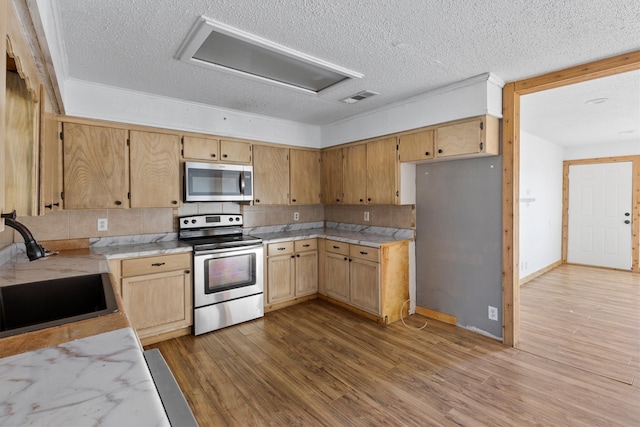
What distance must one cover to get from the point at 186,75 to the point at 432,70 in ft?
6.81

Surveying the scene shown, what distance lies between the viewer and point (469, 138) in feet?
9.53

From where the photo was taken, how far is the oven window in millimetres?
3205

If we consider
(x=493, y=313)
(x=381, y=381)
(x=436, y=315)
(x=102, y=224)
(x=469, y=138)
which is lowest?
(x=381, y=381)

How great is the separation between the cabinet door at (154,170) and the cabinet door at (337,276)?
1.92 meters

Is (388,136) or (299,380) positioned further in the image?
(388,136)

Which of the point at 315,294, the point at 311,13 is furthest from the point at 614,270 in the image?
the point at 311,13

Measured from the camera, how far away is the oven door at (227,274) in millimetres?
3139

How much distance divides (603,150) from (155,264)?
7582 millimetres

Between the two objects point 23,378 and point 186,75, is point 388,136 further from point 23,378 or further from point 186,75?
point 23,378

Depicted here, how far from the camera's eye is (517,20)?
6.17 ft

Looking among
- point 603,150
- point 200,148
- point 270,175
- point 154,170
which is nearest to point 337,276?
point 270,175

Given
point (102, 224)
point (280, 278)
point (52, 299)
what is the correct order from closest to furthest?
point (52, 299) → point (102, 224) → point (280, 278)

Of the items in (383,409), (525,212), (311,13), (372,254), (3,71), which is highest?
(311,13)

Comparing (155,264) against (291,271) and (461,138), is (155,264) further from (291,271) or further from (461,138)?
(461,138)
